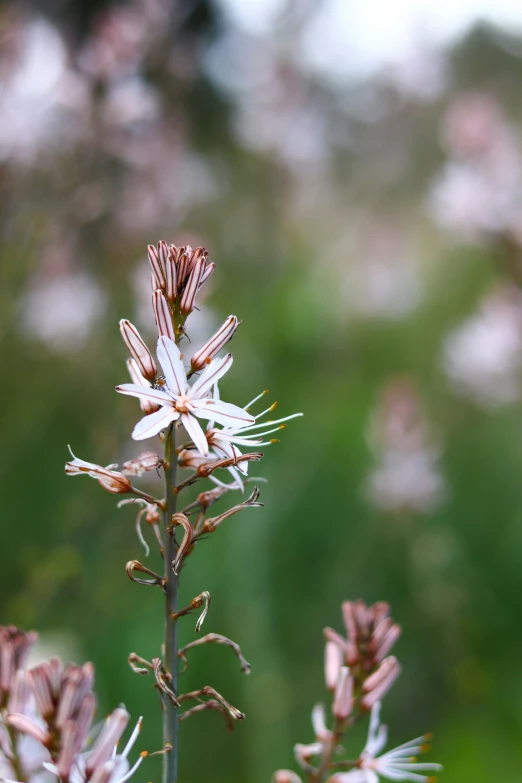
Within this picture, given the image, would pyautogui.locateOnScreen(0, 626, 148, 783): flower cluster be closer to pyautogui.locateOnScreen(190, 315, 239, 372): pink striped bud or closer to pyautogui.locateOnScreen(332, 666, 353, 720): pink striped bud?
pyautogui.locateOnScreen(332, 666, 353, 720): pink striped bud

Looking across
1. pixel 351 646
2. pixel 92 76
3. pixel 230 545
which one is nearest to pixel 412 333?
pixel 230 545

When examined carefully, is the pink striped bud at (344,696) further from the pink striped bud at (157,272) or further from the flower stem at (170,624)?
the pink striped bud at (157,272)

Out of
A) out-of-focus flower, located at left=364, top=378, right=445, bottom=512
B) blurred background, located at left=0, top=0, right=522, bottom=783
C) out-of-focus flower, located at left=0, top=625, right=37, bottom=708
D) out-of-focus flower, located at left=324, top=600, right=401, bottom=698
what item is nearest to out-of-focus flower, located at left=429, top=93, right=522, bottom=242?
blurred background, located at left=0, top=0, right=522, bottom=783

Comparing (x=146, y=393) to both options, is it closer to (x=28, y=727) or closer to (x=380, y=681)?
(x=28, y=727)

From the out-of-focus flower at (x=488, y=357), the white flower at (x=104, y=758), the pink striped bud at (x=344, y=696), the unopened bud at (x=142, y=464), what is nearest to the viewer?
the white flower at (x=104, y=758)

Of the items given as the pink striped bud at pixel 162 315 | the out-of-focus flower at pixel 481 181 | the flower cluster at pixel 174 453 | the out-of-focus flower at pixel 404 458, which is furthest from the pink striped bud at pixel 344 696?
the out-of-focus flower at pixel 481 181

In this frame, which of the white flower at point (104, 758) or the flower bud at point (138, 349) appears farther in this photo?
the flower bud at point (138, 349)
